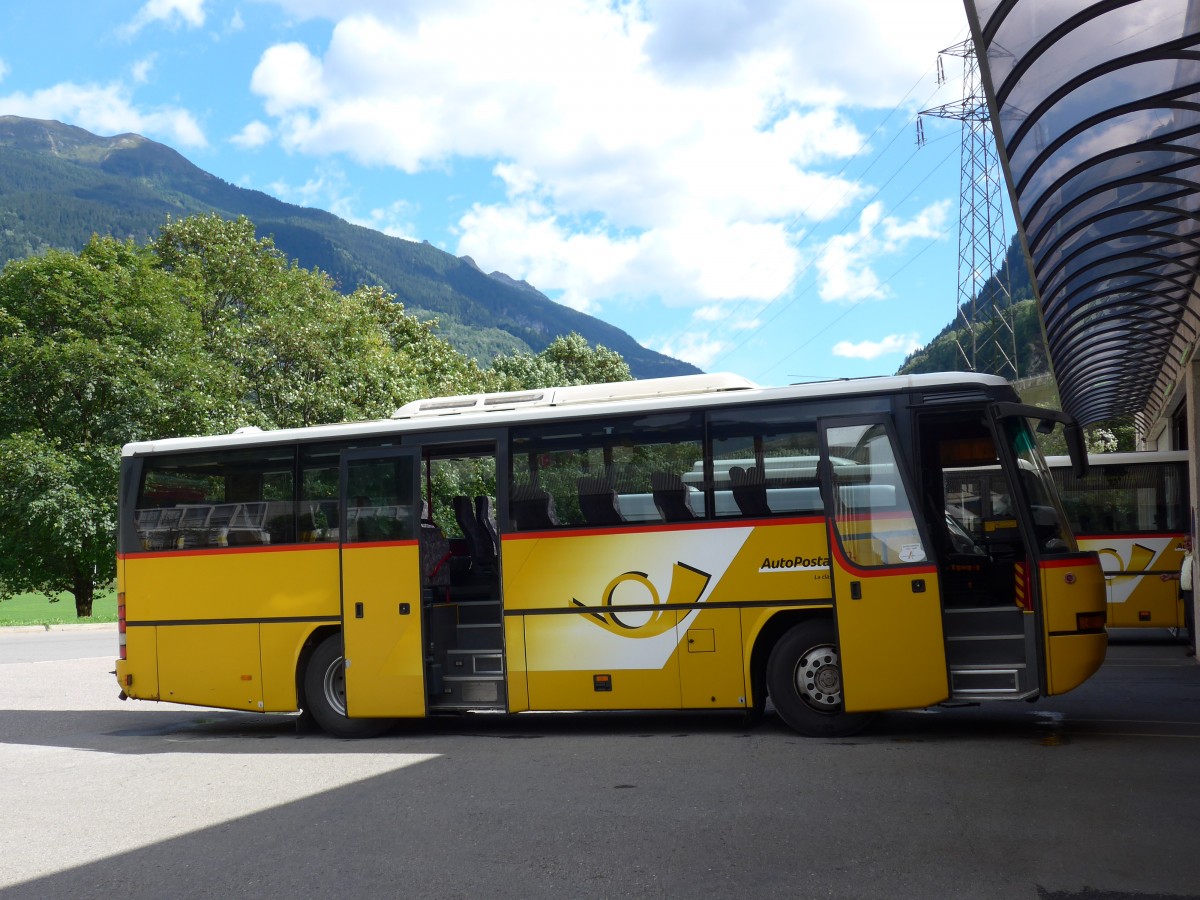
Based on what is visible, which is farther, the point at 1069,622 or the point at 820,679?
the point at 820,679

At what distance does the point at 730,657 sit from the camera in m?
10.4

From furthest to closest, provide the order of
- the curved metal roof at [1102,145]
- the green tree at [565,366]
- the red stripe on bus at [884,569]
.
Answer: the green tree at [565,366] → the red stripe on bus at [884,569] → the curved metal roof at [1102,145]

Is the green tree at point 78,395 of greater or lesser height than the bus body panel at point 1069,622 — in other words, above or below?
above

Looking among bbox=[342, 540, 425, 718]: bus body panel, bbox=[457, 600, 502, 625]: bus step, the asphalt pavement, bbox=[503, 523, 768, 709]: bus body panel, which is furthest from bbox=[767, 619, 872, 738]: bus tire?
bbox=[342, 540, 425, 718]: bus body panel

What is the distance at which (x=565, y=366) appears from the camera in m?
72.2

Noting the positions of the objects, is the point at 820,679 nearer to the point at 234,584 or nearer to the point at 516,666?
the point at 516,666

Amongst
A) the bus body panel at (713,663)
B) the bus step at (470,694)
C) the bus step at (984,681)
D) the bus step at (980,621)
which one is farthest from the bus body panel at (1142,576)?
the bus step at (470,694)

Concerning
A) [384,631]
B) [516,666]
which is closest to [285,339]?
[384,631]

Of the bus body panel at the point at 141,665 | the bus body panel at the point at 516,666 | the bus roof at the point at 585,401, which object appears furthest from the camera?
the bus body panel at the point at 141,665

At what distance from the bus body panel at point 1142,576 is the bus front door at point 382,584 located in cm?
1230

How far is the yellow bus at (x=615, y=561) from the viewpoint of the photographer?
32.3 ft

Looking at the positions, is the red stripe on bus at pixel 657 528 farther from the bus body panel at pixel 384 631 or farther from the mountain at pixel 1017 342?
the mountain at pixel 1017 342

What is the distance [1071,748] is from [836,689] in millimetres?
1848

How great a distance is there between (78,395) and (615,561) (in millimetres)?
27744
